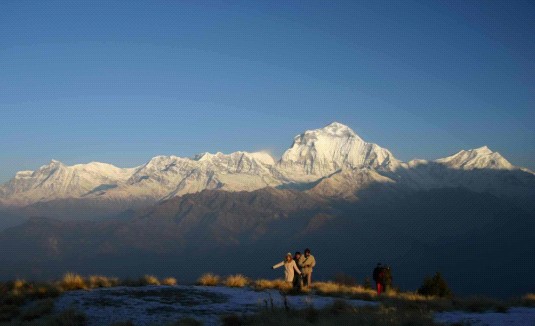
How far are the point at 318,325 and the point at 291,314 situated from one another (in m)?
2.33

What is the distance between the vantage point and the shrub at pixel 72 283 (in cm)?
2511

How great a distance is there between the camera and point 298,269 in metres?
28.6

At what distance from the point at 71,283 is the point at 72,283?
2.2 inches

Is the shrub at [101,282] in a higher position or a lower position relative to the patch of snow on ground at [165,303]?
higher

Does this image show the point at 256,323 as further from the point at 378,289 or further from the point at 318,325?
the point at 378,289

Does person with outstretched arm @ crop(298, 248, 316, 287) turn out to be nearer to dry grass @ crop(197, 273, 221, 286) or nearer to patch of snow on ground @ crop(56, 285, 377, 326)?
patch of snow on ground @ crop(56, 285, 377, 326)

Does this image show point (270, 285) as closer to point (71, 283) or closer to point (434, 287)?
point (71, 283)

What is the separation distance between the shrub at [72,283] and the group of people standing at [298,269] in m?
9.66

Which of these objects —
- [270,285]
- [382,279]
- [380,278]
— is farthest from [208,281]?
[382,279]

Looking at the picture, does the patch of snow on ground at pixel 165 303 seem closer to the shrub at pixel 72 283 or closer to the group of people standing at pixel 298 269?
the shrub at pixel 72 283

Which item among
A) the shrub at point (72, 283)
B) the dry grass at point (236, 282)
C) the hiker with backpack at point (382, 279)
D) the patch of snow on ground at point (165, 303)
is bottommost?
the patch of snow on ground at point (165, 303)

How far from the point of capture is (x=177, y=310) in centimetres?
2006

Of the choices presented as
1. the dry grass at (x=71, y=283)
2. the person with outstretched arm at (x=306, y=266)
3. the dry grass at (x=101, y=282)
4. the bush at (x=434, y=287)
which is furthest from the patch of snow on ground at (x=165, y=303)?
the bush at (x=434, y=287)

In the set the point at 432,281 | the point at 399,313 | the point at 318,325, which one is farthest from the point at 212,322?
the point at 432,281
